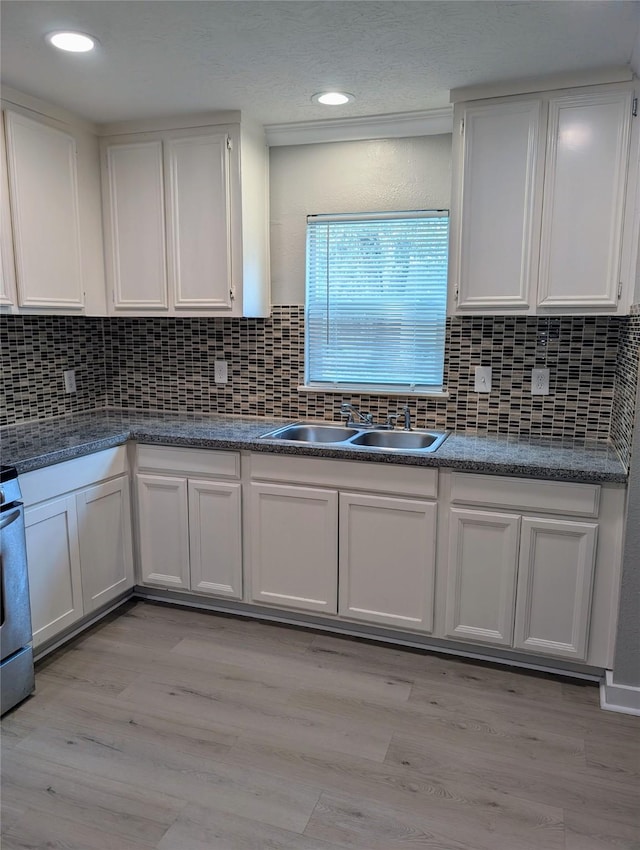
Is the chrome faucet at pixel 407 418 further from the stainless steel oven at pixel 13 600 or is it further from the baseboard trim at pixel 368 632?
the stainless steel oven at pixel 13 600

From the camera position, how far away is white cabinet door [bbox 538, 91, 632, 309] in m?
2.38

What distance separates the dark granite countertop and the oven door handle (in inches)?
7.2

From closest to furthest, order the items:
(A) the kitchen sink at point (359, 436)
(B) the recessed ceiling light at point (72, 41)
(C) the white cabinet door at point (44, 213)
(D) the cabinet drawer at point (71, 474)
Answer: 1. (B) the recessed ceiling light at point (72, 41)
2. (D) the cabinet drawer at point (71, 474)
3. (C) the white cabinet door at point (44, 213)
4. (A) the kitchen sink at point (359, 436)

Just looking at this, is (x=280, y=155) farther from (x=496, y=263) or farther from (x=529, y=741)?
(x=529, y=741)

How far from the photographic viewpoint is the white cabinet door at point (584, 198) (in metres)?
2.38

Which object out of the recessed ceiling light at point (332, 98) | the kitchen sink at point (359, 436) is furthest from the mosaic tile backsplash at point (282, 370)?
the recessed ceiling light at point (332, 98)

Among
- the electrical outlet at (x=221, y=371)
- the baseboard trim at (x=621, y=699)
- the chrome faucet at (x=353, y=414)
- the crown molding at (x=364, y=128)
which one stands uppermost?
the crown molding at (x=364, y=128)

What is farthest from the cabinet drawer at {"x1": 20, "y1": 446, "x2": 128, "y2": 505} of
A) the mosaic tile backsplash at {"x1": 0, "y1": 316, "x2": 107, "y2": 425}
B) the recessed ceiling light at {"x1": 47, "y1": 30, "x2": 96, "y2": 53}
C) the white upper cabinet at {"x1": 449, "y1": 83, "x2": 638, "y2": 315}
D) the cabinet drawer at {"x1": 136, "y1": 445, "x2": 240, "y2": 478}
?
the white upper cabinet at {"x1": 449, "y1": 83, "x2": 638, "y2": 315}

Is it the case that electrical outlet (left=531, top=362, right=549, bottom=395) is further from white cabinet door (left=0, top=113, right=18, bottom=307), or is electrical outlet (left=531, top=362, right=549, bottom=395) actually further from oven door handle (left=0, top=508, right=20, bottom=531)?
white cabinet door (left=0, top=113, right=18, bottom=307)

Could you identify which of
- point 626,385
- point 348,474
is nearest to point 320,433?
point 348,474

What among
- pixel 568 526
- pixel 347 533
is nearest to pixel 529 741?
pixel 568 526

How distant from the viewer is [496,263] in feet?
8.57

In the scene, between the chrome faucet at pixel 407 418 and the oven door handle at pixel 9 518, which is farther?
the chrome faucet at pixel 407 418

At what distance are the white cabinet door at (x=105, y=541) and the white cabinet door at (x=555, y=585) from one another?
6.06 feet
